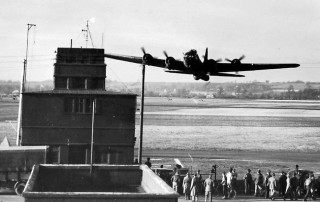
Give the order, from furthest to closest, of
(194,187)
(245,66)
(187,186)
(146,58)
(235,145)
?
1. (235,145)
2. (187,186)
3. (194,187)
4. (245,66)
5. (146,58)

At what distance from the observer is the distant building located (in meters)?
39.1

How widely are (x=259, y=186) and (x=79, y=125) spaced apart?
1640 cm

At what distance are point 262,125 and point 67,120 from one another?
71.5 meters

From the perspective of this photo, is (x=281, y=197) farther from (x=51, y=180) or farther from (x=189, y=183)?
(x=51, y=180)

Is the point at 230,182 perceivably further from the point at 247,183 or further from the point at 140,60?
the point at 140,60

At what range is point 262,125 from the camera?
343ft

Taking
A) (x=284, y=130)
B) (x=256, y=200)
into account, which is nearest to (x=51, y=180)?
(x=256, y=200)

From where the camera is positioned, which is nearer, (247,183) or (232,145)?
(247,183)

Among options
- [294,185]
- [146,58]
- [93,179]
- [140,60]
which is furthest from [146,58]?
[294,185]

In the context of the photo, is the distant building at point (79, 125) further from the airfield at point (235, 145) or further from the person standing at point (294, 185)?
the person standing at point (294, 185)

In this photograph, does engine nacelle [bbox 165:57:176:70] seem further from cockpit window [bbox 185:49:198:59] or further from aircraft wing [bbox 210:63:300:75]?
aircraft wing [bbox 210:63:300:75]

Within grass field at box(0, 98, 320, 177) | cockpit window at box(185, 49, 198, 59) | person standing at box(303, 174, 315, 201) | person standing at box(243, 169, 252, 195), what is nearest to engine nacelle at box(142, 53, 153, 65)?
cockpit window at box(185, 49, 198, 59)

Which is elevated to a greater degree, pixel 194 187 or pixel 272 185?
pixel 272 185

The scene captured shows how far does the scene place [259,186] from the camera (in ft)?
102
